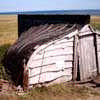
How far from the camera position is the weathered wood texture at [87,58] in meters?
8.12

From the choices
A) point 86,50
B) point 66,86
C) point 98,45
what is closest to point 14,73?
point 66,86

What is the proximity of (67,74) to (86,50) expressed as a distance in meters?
1.50

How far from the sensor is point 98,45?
8672 mm

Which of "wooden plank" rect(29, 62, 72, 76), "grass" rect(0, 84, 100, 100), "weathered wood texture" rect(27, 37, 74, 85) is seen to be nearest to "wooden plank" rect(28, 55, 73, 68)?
"weathered wood texture" rect(27, 37, 74, 85)

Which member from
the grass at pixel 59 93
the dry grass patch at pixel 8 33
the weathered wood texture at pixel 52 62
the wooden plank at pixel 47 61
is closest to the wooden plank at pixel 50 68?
the weathered wood texture at pixel 52 62

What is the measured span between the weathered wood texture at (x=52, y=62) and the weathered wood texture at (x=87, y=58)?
0.55 metres

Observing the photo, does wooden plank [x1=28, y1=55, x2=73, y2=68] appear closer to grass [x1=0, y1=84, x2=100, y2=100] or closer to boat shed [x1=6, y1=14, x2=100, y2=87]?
boat shed [x1=6, y1=14, x2=100, y2=87]

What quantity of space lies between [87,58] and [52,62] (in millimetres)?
1987

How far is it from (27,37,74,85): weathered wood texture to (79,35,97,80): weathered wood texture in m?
0.55

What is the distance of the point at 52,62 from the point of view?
23.9 feet

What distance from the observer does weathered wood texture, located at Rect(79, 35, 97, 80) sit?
812cm

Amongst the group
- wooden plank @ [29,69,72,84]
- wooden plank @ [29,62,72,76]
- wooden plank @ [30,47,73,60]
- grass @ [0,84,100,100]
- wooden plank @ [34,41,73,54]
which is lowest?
grass @ [0,84,100,100]

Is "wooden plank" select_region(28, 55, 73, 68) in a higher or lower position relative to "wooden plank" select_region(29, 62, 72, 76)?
higher

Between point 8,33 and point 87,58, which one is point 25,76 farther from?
point 8,33
